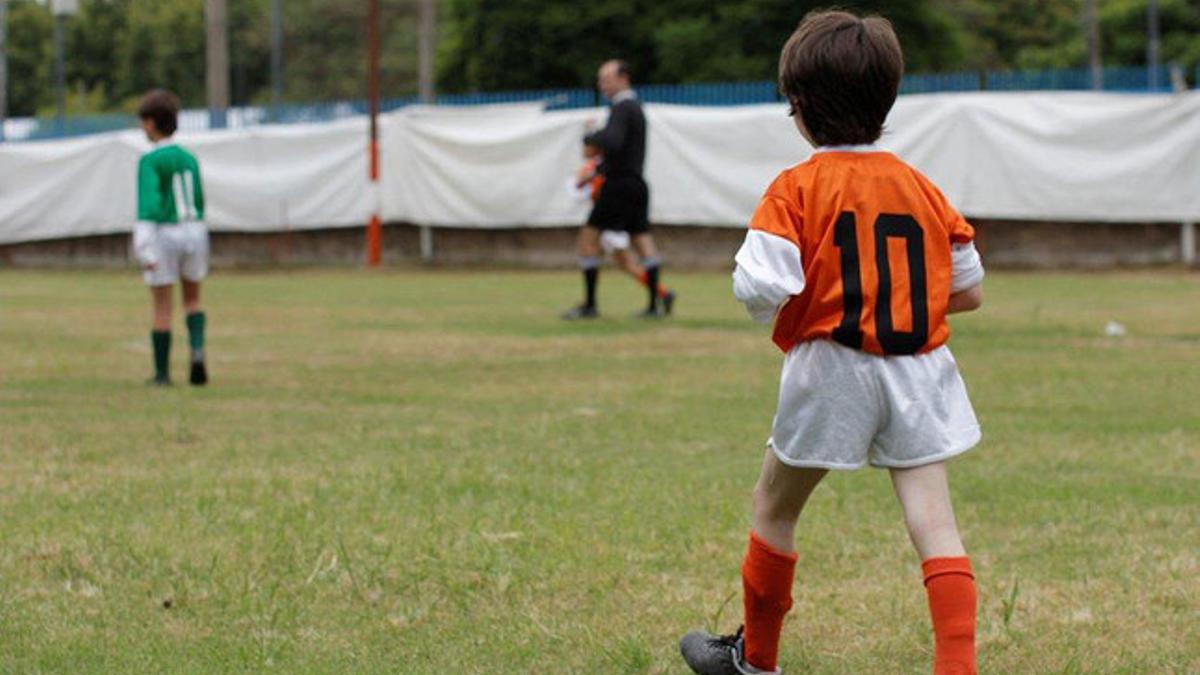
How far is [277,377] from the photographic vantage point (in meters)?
11.0

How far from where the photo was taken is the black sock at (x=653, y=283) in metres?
14.8

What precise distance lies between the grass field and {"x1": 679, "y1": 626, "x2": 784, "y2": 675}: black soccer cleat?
143mm

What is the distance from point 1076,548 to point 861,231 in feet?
7.34

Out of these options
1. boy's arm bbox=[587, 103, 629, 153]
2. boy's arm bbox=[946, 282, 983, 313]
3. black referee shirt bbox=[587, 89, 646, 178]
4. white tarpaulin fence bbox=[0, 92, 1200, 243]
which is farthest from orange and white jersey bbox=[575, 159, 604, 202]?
boy's arm bbox=[946, 282, 983, 313]

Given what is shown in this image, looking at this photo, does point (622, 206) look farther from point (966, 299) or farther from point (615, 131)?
point (966, 299)

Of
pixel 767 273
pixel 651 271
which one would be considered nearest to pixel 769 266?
pixel 767 273

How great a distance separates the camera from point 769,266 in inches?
142

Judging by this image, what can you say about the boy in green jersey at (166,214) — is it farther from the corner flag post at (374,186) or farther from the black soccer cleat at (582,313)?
the corner flag post at (374,186)

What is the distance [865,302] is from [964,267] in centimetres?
29

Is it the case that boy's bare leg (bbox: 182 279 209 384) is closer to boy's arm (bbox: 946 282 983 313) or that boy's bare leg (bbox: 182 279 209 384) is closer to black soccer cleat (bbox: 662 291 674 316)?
black soccer cleat (bbox: 662 291 674 316)

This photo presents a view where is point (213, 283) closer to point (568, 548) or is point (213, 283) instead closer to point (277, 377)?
point (277, 377)

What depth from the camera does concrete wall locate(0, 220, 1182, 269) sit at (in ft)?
71.4

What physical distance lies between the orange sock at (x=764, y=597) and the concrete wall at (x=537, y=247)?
1828 cm

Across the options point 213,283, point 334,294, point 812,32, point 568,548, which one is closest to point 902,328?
point 812,32
